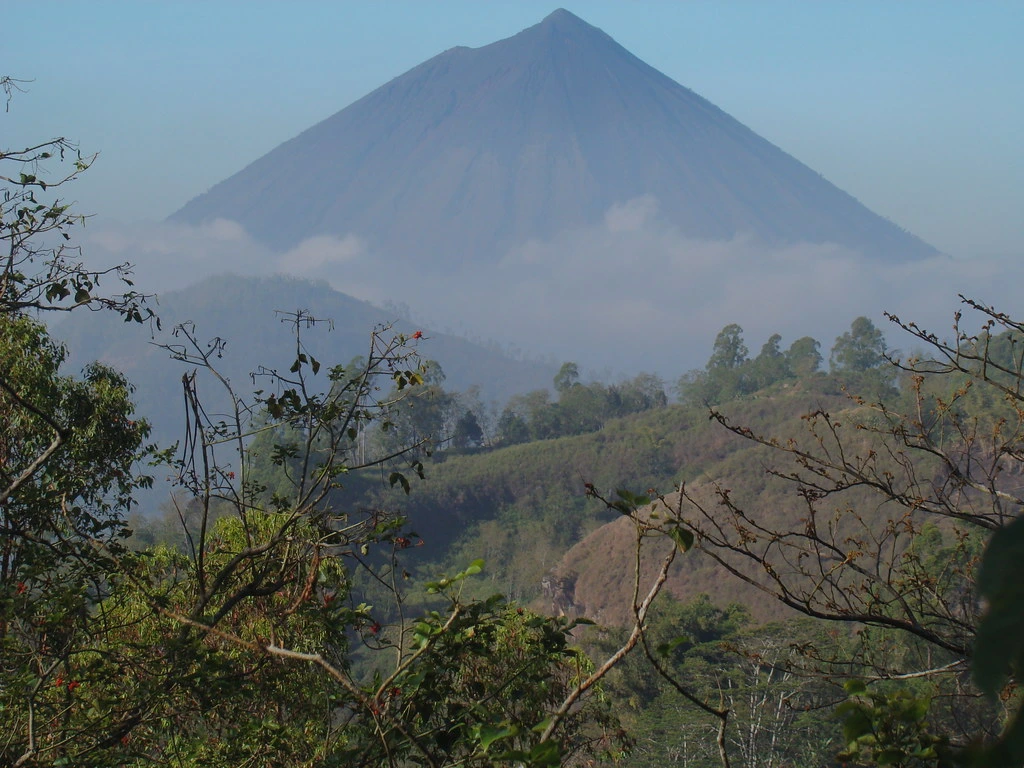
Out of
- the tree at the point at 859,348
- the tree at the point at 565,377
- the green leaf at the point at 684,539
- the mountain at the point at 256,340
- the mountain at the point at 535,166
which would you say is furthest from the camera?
the mountain at the point at 535,166

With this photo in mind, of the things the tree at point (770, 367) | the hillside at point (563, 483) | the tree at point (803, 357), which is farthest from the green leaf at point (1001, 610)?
the tree at point (803, 357)

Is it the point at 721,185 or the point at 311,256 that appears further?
the point at 311,256

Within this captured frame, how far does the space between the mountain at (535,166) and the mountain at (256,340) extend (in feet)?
110

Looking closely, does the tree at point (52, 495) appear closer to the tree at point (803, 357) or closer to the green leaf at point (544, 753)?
the green leaf at point (544, 753)

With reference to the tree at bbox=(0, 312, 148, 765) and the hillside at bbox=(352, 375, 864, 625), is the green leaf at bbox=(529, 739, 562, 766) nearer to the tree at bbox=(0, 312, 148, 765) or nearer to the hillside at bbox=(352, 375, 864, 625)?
the tree at bbox=(0, 312, 148, 765)

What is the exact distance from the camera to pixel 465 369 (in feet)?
441

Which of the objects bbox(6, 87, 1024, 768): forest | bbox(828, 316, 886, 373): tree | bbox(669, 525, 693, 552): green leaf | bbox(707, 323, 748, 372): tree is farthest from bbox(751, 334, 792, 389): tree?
bbox(669, 525, 693, 552): green leaf

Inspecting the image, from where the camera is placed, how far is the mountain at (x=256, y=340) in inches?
4277

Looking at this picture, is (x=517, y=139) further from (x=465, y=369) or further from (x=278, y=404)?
(x=278, y=404)

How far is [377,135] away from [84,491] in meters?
170

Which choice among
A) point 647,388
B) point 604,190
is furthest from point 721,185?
point 647,388

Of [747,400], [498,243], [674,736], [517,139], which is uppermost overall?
[517,139]

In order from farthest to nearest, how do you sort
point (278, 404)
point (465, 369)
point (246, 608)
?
1. point (465, 369)
2. point (246, 608)
3. point (278, 404)

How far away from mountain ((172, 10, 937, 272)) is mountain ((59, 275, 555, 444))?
33.5 m
